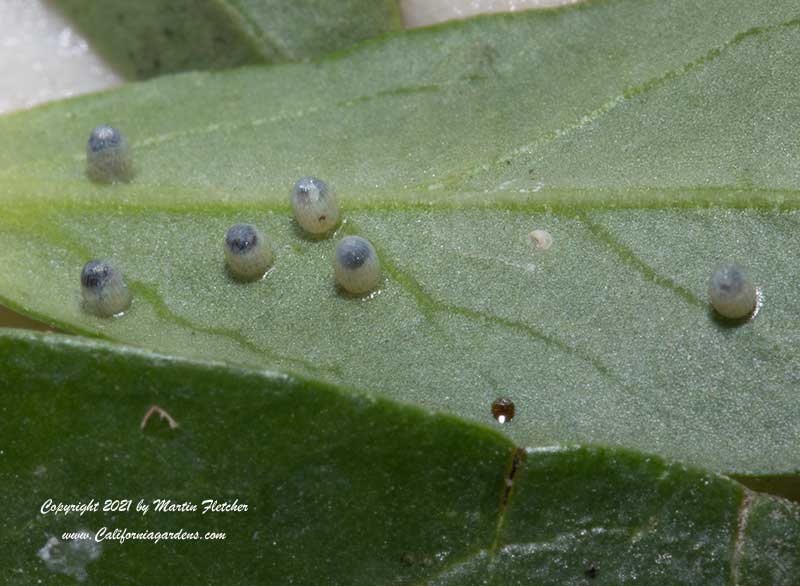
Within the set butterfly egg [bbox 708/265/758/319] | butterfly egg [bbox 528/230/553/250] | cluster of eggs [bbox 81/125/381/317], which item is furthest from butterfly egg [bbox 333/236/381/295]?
butterfly egg [bbox 708/265/758/319]

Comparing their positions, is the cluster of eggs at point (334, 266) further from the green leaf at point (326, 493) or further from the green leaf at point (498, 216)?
the green leaf at point (326, 493)

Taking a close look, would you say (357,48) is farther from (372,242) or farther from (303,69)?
(372,242)

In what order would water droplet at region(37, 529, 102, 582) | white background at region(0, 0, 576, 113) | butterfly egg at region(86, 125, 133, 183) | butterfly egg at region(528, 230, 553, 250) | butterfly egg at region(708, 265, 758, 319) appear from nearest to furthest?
water droplet at region(37, 529, 102, 582) < butterfly egg at region(708, 265, 758, 319) < butterfly egg at region(528, 230, 553, 250) < butterfly egg at region(86, 125, 133, 183) < white background at region(0, 0, 576, 113)

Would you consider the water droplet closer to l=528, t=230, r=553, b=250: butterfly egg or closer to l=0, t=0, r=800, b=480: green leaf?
l=0, t=0, r=800, b=480: green leaf

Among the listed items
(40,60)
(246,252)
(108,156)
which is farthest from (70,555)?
(40,60)

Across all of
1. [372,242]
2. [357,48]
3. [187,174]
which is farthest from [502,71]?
[187,174]

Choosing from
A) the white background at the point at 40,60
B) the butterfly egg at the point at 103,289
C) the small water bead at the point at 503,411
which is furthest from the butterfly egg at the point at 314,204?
the white background at the point at 40,60
